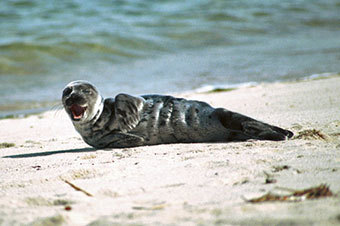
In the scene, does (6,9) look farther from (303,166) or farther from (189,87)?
(303,166)

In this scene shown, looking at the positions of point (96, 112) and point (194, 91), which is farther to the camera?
point (194, 91)

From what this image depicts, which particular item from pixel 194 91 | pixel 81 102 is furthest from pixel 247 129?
pixel 194 91

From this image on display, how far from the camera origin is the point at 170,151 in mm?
4043

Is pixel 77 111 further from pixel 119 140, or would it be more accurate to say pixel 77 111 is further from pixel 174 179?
pixel 174 179

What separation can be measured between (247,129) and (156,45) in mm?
10088

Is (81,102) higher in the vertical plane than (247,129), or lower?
higher

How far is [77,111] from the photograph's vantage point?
457 centimetres

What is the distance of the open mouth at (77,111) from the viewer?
179 inches

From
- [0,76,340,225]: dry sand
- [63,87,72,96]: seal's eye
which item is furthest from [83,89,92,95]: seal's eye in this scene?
[0,76,340,225]: dry sand


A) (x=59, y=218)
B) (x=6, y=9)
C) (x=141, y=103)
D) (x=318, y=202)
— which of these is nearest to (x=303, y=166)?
(x=318, y=202)

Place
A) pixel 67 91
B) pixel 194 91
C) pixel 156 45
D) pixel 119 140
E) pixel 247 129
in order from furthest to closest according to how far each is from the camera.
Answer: pixel 156 45
pixel 194 91
pixel 67 91
pixel 119 140
pixel 247 129

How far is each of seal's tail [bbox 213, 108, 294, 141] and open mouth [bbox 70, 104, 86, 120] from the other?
46.9 inches

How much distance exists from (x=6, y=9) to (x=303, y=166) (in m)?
16.9

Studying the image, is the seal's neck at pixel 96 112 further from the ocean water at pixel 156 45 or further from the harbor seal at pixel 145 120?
the ocean water at pixel 156 45
